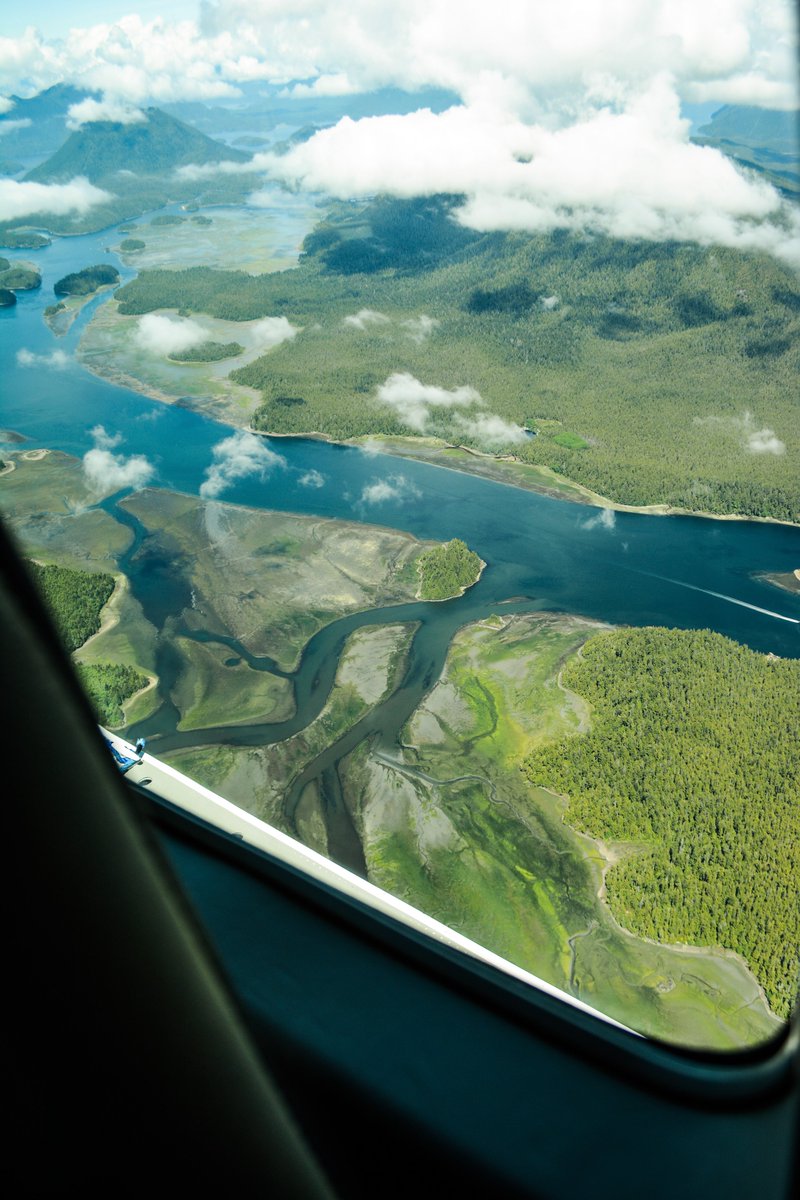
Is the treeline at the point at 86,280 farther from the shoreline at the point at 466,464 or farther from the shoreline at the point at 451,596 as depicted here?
the shoreline at the point at 451,596

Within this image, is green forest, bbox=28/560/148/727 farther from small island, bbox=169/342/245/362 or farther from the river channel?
small island, bbox=169/342/245/362

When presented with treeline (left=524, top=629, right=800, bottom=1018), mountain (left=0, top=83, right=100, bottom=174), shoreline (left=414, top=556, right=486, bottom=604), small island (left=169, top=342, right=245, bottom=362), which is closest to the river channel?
shoreline (left=414, top=556, right=486, bottom=604)

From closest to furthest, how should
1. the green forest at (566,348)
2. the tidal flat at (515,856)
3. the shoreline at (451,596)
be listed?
the tidal flat at (515,856) < the shoreline at (451,596) < the green forest at (566,348)

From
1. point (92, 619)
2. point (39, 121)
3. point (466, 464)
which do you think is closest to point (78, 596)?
point (92, 619)

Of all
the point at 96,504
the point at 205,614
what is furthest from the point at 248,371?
the point at 205,614

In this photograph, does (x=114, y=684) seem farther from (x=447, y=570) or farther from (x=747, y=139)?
(x=747, y=139)

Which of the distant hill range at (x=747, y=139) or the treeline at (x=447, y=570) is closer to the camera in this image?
the treeline at (x=447, y=570)

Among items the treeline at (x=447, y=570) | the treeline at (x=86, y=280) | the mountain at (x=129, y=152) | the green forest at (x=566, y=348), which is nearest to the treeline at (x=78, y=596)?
the treeline at (x=447, y=570)
